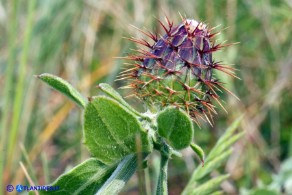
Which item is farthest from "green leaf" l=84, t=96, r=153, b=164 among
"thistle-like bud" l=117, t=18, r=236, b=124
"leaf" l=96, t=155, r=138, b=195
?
"thistle-like bud" l=117, t=18, r=236, b=124

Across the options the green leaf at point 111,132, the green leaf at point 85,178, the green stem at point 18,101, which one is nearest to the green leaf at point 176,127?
the green leaf at point 111,132

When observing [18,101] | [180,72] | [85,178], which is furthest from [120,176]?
[18,101]

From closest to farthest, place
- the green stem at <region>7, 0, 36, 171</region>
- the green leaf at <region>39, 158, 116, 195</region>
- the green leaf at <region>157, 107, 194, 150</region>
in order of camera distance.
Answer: the green leaf at <region>157, 107, 194, 150</region> → the green leaf at <region>39, 158, 116, 195</region> → the green stem at <region>7, 0, 36, 171</region>

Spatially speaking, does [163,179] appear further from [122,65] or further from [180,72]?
[122,65]

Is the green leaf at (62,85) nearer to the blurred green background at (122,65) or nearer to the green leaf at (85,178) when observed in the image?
the green leaf at (85,178)

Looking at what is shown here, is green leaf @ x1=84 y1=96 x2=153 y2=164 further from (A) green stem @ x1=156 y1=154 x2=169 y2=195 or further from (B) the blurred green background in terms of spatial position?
(B) the blurred green background
